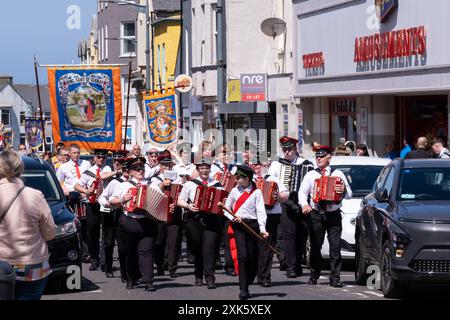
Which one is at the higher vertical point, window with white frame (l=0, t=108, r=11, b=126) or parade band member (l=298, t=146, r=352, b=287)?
window with white frame (l=0, t=108, r=11, b=126)

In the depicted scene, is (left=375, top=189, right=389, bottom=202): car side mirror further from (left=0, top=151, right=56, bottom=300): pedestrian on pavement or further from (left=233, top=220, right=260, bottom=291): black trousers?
(left=0, top=151, right=56, bottom=300): pedestrian on pavement

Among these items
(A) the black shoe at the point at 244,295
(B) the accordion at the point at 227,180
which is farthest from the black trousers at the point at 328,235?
(B) the accordion at the point at 227,180

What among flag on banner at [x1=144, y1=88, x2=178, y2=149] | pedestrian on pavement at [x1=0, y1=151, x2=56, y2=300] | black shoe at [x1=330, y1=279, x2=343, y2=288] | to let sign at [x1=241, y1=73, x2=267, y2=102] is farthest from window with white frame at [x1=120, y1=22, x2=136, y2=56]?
pedestrian on pavement at [x1=0, y1=151, x2=56, y2=300]

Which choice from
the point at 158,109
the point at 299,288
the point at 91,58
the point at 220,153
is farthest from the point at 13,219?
the point at 91,58

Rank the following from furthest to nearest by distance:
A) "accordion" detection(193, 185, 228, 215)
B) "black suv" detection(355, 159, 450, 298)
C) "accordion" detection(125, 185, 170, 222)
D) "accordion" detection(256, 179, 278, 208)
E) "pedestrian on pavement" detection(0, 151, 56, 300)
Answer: "accordion" detection(256, 179, 278, 208)
"accordion" detection(193, 185, 228, 215)
"accordion" detection(125, 185, 170, 222)
"black suv" detection(355, 159, 450, 298)
"pedestrian on pavement" detection(0, 151, 56, 300)

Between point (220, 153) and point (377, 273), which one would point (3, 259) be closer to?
point (377, 273)

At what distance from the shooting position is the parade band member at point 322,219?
1648 centimetres

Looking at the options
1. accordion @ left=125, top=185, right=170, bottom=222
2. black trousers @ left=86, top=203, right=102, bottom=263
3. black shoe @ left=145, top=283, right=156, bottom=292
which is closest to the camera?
accordion @ left=125, top=185, right=170, bottom=222

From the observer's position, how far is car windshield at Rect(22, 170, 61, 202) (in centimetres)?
1650

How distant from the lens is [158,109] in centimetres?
2748

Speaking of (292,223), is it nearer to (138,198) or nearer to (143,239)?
(143,239)

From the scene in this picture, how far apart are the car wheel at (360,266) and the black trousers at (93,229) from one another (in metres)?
4.56

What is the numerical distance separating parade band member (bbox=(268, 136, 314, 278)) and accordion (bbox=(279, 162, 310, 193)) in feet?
0.21

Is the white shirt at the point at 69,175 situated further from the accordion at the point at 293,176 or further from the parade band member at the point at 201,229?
the accordion at the point at 293,176
